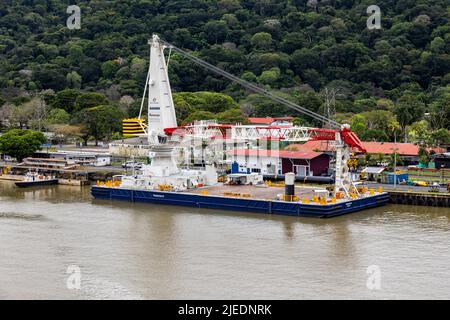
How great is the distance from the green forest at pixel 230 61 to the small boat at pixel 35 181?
40.9ft

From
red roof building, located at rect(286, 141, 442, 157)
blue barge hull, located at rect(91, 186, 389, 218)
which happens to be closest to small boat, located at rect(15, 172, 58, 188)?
blue barge hull, located at rect(91, 186, 389, 218)

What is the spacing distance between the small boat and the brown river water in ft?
25.3

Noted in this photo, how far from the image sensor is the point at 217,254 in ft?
77.7

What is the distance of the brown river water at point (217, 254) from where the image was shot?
20047 mm

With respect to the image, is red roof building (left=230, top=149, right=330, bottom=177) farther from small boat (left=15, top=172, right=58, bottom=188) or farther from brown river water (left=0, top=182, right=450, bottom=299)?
small boat (left=15, top=172, right=58, bottom=188)

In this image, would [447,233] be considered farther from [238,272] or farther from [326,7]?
[326,7]

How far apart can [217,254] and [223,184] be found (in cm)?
1250

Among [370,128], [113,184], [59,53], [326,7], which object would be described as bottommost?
[113,184]

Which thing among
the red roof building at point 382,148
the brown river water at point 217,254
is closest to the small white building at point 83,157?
the red roof building at point 382,148

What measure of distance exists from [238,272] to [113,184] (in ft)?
53.6

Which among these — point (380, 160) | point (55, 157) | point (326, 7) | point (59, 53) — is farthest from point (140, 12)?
point (380, 160)

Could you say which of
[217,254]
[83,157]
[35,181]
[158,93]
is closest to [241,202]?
[158,93]

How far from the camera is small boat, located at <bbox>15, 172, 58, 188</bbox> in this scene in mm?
40094

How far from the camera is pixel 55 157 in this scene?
46594 mm
